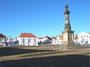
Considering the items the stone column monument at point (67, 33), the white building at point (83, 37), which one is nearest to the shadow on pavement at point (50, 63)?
the stone column monument at point (67, 33)

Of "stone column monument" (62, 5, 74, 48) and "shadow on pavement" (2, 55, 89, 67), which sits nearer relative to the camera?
"shadow on pavement" (2, 55, 89, 67)

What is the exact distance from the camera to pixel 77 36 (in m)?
196

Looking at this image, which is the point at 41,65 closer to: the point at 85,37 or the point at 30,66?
the point at 30,66

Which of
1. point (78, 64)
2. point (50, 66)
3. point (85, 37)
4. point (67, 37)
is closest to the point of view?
point (50, 66)

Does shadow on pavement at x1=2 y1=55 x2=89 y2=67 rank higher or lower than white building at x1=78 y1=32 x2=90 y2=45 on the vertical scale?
lower

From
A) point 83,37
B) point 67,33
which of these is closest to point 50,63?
point 67,33

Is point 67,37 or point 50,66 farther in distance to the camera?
point 67,37

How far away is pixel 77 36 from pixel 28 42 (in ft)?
130

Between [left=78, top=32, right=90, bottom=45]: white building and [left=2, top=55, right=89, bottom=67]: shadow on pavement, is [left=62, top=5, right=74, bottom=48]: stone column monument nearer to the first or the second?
[left=2, top=55, right=89, bottom=67]: shadow on pavement

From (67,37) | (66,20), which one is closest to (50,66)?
(67,37)

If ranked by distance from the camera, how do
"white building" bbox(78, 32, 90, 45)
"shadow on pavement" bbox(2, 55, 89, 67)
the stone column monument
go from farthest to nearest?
"white building" bbox(78, 32, 90, 45)
the stone column monument
"shadow on pavement" bbox(2, 55, 89, 67)

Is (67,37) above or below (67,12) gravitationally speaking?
below

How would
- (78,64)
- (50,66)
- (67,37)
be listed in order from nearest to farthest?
(50,66) < (78,64) < (67,37)

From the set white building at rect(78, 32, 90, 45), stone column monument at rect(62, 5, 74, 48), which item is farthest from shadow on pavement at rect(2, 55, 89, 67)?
white building at rect(78, 32, 90, 45)
